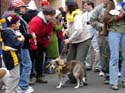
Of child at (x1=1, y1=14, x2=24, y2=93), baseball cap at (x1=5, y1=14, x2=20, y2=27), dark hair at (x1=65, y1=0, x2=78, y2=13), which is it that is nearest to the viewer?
child at (x1=1, y1=14, x2=24, y2=93)

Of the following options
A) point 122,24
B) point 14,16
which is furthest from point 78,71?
point 14,16

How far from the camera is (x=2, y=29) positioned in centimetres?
816

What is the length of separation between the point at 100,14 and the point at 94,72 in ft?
7.27

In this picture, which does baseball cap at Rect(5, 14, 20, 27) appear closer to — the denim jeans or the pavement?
the pavement

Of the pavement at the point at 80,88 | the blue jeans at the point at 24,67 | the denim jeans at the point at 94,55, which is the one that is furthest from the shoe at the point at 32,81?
the denim jeans at the point at 94,55

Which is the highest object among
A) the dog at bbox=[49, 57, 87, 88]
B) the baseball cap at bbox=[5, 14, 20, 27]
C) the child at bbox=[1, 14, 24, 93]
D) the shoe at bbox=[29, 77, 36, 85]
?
the baseball cap at bbox=[5, 14, 20, 27]

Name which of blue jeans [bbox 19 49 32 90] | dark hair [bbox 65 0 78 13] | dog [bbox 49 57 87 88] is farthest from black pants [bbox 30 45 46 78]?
blue jeans [bbox 19 49 32 90]

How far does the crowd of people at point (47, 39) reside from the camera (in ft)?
27.0

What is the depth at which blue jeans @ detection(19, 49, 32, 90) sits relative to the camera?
8859 millimetres

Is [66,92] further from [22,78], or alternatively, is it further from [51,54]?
[51,54]

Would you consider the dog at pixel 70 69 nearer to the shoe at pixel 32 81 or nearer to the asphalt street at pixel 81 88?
the asphalt street at pixel 81 88

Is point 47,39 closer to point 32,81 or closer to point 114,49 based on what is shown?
point 32,81

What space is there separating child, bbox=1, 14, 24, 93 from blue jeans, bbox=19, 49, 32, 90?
1.81 feet

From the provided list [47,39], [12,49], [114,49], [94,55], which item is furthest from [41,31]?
[94,55]
